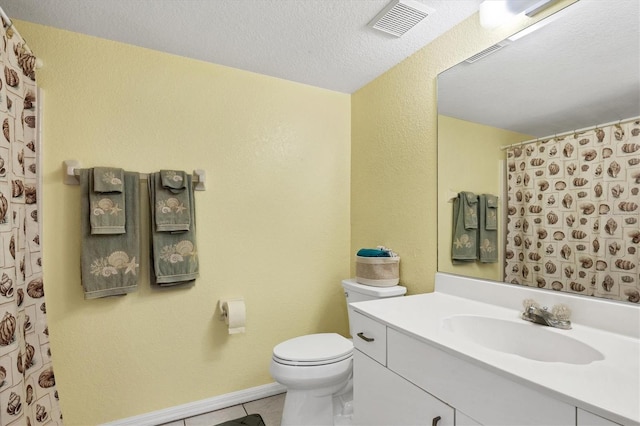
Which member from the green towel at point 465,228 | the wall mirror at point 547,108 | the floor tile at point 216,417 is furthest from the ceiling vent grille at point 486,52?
the floor tile at point 216,417

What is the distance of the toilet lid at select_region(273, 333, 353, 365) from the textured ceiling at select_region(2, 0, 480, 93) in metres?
1.74

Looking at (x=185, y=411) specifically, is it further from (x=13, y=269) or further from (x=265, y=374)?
(x=13, y=269)

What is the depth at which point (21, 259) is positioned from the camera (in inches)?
53.7

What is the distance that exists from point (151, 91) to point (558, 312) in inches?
92.0

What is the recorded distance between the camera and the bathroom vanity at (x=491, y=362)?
70 centimetres

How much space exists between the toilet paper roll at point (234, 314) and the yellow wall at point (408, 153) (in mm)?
987

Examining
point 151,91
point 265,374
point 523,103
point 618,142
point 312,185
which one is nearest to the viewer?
point 618,142

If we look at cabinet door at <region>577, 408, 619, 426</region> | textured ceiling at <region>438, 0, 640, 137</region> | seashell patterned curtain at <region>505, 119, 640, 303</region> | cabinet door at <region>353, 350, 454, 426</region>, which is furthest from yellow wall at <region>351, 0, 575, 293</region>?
cabinet door at <region>577, 408, 619, 426</region>

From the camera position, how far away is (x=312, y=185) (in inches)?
93.2

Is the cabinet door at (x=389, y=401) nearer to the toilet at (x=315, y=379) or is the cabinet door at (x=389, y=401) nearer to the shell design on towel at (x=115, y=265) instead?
the toilet at (x=315, y=379)

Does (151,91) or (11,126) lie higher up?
(151,91)

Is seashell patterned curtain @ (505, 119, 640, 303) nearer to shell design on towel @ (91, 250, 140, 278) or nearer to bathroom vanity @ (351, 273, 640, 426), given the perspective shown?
bathroom vanity @ (351, 273, 640, 426)

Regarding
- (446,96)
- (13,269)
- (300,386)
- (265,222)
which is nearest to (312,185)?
(265,222)

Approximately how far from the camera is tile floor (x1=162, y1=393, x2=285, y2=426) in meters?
1.88
